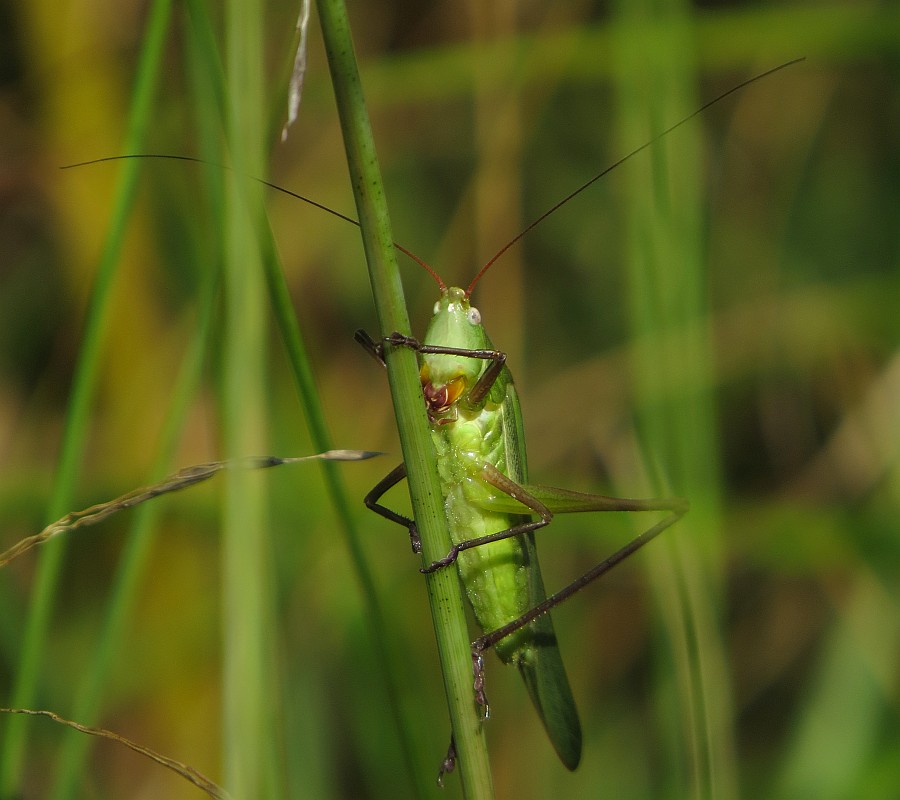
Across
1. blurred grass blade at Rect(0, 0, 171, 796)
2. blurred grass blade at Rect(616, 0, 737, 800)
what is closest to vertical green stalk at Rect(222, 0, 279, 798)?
blurred grass blade at Rect(0, 0, 171, 796)

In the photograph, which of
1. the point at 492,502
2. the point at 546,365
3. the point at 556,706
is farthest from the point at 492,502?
the point at 546,365

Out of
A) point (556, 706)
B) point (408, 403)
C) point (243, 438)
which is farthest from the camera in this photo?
point (556, 706)

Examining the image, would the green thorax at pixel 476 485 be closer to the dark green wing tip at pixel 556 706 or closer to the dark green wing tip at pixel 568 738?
the dark green wing tip at pixel 556 706

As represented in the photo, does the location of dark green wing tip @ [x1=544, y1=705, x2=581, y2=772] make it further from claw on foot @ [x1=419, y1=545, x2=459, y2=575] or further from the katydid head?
claw on foot @ [x1=419, y1=545, x2=459, y2=575]

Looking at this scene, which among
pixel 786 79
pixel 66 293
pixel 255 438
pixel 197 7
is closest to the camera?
pixel 197 7

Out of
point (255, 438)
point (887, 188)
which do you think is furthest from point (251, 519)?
point (887, 188)

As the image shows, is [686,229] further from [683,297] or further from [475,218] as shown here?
[475,218]

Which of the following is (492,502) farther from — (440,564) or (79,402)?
(79,402)
